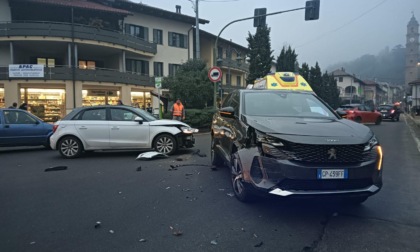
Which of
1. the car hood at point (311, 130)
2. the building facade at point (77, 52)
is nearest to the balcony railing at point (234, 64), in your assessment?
the building facade at point (77, 52)

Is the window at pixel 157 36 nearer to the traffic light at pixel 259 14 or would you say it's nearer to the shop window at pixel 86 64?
the shop window at pixel 86 64

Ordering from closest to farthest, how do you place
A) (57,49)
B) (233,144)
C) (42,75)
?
(233,144) < (42,75) < (57,49)

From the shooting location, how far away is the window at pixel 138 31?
31.8 meters

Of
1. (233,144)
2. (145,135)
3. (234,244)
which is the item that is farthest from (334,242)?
(145,135)

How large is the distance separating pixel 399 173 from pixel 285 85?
741 centimetres

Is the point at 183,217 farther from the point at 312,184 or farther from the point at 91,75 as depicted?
the point at 91,75

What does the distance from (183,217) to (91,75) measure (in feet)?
80.7

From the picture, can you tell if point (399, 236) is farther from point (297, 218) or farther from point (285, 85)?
point (285, 85)

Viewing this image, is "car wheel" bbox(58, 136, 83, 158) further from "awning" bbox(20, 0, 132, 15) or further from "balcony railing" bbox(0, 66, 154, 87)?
"awning" bbox(20, 0, 132, 15)

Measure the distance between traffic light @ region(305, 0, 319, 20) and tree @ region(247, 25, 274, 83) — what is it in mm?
22118

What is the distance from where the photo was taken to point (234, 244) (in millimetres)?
3551

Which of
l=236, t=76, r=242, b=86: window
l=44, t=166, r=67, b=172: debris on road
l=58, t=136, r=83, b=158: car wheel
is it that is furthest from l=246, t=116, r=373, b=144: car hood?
l=236, t=76, r=242, b=86: window

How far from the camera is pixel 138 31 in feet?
107

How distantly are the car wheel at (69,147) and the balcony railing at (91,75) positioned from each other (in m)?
18.0
